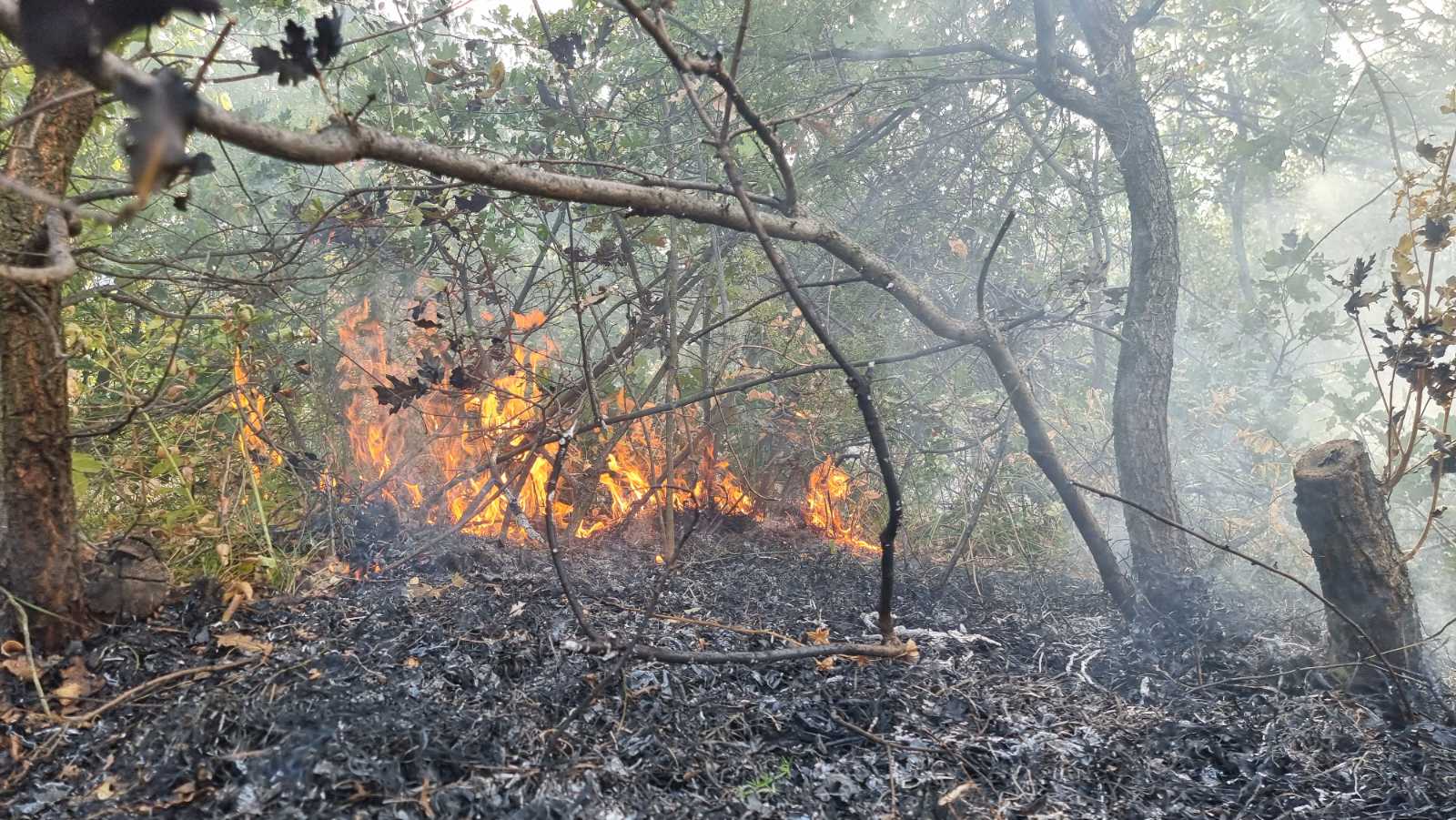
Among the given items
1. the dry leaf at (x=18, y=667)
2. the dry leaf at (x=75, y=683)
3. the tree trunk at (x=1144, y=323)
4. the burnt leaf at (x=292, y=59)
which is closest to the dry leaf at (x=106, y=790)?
the dry leaf at (x=75, y=683)

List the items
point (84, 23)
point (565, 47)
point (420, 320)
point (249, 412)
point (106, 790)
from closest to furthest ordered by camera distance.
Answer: point (84, 23)
point (106, 790)
point (420, 320)
point (249, 412)
point (565, 47)

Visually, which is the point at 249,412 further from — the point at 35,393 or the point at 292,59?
the point at 292,59

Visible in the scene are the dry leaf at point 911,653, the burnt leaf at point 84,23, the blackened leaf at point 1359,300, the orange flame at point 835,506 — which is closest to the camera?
the burnt leaf at point 84,23

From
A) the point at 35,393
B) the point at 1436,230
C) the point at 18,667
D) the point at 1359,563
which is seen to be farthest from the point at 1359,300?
the point at 18,667

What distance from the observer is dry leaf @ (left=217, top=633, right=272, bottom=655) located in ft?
7.53

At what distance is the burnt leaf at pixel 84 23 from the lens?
2.81 ft

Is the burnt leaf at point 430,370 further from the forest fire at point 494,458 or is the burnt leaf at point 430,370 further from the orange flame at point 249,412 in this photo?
the orange flame at point 249,412

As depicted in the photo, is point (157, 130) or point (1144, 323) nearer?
point (157, 130)

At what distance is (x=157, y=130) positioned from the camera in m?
0.75

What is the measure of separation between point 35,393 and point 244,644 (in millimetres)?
858

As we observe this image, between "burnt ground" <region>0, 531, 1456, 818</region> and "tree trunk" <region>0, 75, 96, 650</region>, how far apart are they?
28 centimetres

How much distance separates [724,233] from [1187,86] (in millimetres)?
5051

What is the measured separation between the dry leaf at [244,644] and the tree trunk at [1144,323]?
3.61m

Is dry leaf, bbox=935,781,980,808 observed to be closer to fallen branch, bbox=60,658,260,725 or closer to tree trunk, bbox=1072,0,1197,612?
fallen branch, bbox=60,658,260,725
